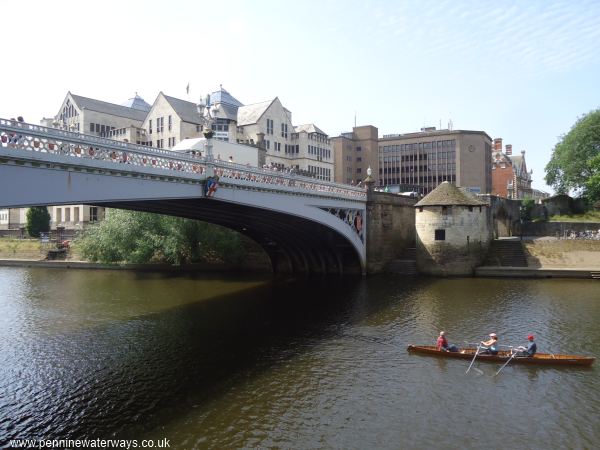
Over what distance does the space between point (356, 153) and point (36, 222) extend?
2359 inches

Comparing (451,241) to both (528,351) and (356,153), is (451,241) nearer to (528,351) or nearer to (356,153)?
(528,351)

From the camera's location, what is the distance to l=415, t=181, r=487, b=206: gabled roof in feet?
125

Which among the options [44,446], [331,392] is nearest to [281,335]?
[331,392]

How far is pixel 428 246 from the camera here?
3838 cm

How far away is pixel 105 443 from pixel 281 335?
34.1 ft

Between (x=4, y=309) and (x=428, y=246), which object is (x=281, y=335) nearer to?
(x=4, y=309)

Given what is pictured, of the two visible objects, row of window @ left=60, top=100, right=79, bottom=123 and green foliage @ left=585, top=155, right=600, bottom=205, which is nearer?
green foliage @ left=585, top=155, right=600, bottom=205

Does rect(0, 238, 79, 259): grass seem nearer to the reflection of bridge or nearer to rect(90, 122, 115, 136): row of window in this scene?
rect(90, 122, 115, 136): row of window

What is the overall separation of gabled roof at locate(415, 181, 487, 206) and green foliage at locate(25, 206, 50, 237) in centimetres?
4858

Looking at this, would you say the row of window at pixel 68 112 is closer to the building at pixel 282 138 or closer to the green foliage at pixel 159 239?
the building at pixel 282 138

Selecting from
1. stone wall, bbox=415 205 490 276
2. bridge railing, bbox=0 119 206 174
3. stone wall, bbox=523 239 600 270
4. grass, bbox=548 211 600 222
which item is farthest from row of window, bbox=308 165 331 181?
bridge railing, bbox=0 119 206 174

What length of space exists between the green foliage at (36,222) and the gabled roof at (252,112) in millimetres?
28198

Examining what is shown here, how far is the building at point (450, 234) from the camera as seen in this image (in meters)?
37.6

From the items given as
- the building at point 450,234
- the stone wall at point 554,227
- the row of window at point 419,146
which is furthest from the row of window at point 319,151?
the building at point 450,234
